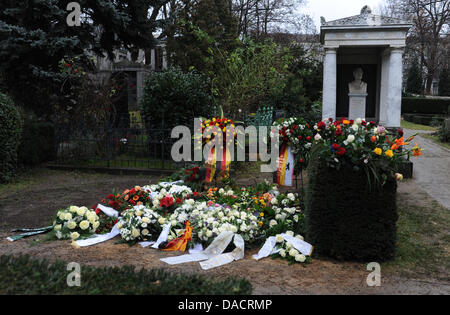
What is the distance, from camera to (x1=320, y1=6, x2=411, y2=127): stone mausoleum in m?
9.72

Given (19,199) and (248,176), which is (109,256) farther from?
(248,176)

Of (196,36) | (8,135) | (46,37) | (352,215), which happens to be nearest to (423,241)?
(352,215)

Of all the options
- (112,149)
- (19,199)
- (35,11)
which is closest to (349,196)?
(19,199)

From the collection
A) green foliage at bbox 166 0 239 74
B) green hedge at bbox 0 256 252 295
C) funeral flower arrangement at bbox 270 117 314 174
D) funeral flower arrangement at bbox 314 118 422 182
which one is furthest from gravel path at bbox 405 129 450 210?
green foliage at bbox 166 0 239 74

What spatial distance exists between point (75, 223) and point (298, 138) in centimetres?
355

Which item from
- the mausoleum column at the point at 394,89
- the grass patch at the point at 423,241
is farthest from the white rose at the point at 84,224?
the mausoleum column at the point at 394,89

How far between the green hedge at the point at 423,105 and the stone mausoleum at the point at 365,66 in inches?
928

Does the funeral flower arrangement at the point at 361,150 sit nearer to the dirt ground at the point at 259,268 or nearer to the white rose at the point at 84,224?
the dirt ground at the point at 259,268

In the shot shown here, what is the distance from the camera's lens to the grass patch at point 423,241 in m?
4.08

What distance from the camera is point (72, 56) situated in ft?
39.0

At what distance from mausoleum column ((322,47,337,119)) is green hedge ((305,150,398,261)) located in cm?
645

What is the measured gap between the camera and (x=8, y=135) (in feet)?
28.1

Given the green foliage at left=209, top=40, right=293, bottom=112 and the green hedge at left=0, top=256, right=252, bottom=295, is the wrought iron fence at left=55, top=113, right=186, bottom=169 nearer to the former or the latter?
the green foliage at left=209, top=40, right=293, bottom=112

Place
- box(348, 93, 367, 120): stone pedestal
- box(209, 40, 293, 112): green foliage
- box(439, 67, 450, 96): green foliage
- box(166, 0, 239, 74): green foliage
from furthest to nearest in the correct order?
box(439, 67, 450, 96): green foliage < box(166, 0, 239, 74): green foliage < box(209, 40, 293, 112): green foliage < box(348, 93, 367, 120): stone pedestal
